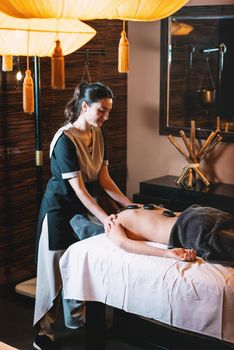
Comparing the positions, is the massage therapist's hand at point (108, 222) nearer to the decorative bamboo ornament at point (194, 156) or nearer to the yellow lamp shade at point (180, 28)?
the decorative bamboo ornament at point (194, 156)

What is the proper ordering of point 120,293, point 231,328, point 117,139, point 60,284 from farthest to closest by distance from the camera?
point 117,139, point 60,284, point 120,293, point 231,328

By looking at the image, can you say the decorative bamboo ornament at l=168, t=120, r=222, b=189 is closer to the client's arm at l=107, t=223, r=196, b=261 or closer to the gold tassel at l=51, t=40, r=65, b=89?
the client's arm at l=107, t=223, r=196, b=261

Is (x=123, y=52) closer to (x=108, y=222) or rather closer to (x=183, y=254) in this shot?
(x=108, y=222)

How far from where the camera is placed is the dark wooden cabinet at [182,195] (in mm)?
3795

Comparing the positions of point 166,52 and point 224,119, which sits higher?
point 166,52

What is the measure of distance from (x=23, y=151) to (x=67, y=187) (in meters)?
0.69

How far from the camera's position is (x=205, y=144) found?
3980mm

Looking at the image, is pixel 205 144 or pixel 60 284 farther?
pixel 205 144

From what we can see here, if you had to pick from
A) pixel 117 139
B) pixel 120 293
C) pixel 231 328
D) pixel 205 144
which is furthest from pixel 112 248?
pixel 117 139

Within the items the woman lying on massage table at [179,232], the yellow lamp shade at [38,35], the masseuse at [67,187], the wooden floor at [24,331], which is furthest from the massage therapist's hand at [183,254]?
the yellow lamp shade at [38,35]

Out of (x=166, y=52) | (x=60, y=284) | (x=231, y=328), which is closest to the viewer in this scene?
(x=231, y=328)

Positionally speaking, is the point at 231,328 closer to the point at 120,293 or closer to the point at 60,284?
the point at 120,293

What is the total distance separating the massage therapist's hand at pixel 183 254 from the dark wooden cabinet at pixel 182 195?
1.19 m

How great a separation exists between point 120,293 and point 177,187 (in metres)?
1.45
